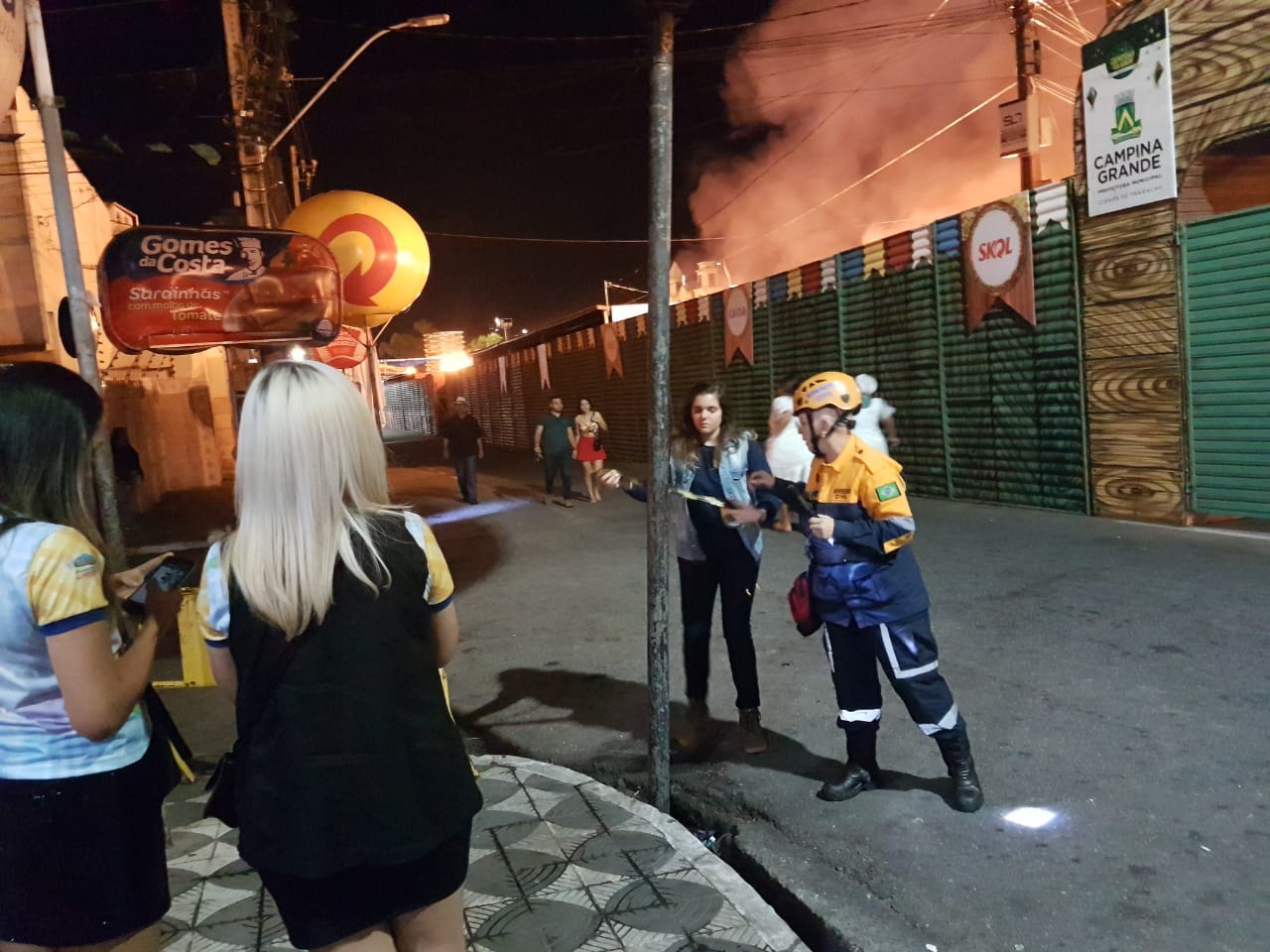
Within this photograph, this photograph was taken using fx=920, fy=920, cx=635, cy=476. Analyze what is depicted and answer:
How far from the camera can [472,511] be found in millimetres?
15367

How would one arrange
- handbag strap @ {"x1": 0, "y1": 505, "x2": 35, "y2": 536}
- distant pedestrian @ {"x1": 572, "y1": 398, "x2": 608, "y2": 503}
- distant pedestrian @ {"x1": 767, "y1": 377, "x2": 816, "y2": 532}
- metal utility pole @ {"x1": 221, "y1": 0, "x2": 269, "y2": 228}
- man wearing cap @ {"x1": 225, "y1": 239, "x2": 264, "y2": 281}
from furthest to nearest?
distant pedestrian @ {"x1": 572, "y1": 398, "x2": 608, "y2": 503} → metal utility pole @ {"x1": 221, "y1": 0, "x2": 269, "y2": 228} → distant pedestrian @ {"x1": 767, "y1": 377, "x2": 816, "y2": 532} → man wearing cap @ {"x1": 225, "y1": 239, "x2": 264, "y2": 281} → handbag strap @ {"x1": 0, "y1": 505, "x2": 35, "y2": 536}

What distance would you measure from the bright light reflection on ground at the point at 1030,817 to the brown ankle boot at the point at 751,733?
3.98ft

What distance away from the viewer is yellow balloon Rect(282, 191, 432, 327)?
788 cm

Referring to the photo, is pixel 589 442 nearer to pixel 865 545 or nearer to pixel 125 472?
pixel 125 472

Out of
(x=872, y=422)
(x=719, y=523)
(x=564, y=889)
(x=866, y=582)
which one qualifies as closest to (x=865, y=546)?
(x=866, y=582)

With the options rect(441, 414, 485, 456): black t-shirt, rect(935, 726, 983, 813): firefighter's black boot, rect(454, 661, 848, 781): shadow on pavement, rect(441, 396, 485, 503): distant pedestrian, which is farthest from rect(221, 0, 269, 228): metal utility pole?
rect(935, 726, 983, 813): firefighter's black boot

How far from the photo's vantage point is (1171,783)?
150 inches

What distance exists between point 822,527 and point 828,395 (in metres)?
0.53

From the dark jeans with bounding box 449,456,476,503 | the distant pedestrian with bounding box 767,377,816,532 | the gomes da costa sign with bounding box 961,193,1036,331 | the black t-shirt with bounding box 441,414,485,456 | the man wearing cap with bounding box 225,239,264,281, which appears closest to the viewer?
the man wearing cap with bounding box 225,239,264,281

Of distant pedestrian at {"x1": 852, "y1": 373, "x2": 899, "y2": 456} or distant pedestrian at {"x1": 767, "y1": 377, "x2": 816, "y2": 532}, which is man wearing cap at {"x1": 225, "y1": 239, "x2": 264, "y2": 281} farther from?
distant pedestrian at {"x1": 852, "y1": 373, "x2": 899, "y2": 456}

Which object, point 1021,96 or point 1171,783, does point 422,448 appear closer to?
point 1021,96

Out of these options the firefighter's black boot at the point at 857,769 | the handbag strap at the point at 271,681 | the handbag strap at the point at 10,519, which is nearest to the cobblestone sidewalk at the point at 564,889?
the firefighter's black boot at the point at 857,769

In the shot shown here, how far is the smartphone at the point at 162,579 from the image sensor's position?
2.19m

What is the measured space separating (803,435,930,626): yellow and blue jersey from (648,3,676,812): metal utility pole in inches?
24.5
